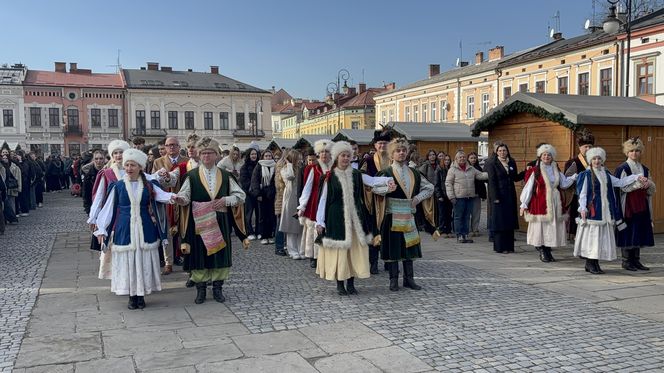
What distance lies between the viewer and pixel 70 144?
177 feet

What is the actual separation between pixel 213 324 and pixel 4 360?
179 cm

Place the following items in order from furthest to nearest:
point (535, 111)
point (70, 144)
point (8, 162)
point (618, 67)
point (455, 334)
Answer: point (70, 144), point (618, 67), point (8, 162), point (535, 111), point (455, 334)

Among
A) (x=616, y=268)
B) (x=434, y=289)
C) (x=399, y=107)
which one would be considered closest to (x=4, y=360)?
(x=434, y=289)

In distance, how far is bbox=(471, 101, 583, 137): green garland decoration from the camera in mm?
10305

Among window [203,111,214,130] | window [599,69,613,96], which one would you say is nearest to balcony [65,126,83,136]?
window [203,111,214,130]

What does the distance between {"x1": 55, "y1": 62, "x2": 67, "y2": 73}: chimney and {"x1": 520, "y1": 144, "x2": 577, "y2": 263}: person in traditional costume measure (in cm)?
5683

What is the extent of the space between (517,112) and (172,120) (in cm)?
4966

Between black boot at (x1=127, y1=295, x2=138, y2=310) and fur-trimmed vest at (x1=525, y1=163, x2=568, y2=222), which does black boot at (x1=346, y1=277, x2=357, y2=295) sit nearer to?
black boot at (x1=127, y1=295, x2=138, y2=310)

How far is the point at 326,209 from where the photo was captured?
695 centimetres

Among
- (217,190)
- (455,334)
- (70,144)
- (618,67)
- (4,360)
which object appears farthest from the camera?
(70,144)

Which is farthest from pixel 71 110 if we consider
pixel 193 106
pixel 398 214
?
pixel 398 214

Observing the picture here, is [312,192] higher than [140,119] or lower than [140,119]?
lower

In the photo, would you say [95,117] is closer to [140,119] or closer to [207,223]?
[140,119]

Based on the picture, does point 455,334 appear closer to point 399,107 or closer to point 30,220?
point 30,220
